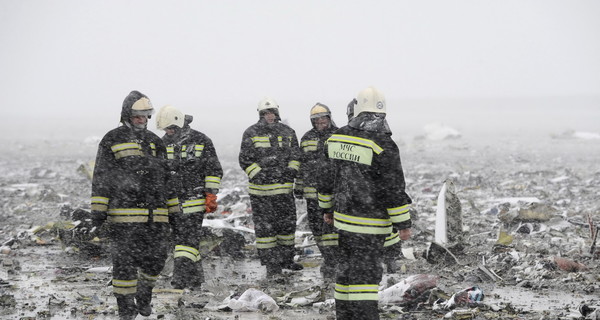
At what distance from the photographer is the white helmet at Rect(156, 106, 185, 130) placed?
639 cm

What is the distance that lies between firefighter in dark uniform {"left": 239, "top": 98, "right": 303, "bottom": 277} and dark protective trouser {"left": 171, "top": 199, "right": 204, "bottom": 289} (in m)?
0.69

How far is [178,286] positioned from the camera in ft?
20.3

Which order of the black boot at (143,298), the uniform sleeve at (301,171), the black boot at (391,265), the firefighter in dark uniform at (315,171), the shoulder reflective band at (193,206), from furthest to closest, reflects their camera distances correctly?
the uniform sleeve at (301,171) → the firefighter in dark uniform at (315,171) → the black boot at (391,265) → the shoulder reflective band at (193,206) → the black boot at (143,298)

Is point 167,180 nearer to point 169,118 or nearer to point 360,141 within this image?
point 169,118

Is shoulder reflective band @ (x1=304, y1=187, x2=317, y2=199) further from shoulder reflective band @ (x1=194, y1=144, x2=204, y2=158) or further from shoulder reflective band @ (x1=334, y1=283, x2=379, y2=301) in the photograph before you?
shoulder reflective band @ (x1=334, y1=283, x2=379, y2=301)

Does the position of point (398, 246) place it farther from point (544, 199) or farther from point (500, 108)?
point (500, 108)

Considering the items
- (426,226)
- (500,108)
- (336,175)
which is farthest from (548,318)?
(500,108)

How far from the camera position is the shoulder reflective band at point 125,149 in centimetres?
494

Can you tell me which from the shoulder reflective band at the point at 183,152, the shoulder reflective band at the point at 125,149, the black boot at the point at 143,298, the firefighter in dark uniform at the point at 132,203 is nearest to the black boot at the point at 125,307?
the firefighter in dark uniform at the point at 132,203

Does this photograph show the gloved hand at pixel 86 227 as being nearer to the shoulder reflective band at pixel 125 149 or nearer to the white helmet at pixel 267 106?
the white helmet at pixel 267 106

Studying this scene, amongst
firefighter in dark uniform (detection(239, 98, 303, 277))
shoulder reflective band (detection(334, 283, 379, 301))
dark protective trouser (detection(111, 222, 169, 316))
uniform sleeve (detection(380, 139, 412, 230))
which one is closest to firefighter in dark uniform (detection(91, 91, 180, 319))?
dark protective trouser (detection(111, 222, 169, 316))

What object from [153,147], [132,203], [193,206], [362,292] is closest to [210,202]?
[193,206]

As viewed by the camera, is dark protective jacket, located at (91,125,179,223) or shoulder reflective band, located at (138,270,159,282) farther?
shoulder reflective band, located at (138,270,159,282)

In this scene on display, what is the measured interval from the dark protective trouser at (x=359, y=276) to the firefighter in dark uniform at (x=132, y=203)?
1.41 m
